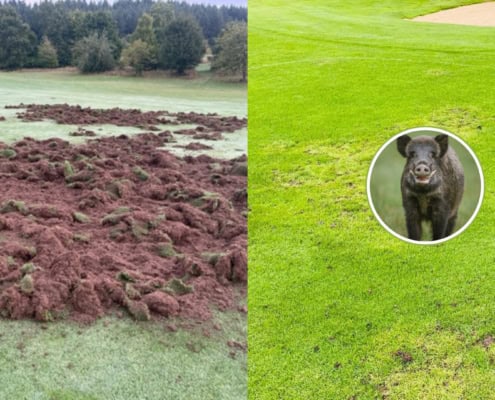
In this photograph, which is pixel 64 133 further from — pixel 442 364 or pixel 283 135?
pixel 442 364

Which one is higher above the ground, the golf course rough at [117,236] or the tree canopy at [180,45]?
the tree canopy at [180,45]

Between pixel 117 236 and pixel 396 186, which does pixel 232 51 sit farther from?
pixel 396 186

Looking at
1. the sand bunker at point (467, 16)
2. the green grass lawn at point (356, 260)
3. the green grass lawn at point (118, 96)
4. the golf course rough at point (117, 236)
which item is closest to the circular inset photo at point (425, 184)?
the green grass lawn at point (356, 260)

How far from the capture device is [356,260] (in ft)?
14.5

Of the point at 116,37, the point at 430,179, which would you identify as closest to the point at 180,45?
the point at 116,37

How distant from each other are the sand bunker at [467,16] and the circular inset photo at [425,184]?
14245 mm

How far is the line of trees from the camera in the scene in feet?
78.0

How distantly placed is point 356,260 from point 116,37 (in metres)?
24.7

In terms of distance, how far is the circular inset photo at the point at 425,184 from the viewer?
2.73 metres

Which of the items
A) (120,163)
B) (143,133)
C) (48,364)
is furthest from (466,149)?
(143,133)

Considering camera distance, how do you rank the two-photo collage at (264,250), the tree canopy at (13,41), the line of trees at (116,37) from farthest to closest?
the tree canopy at (13,41) → the line of trees at (116,37) → the two-photo collage at (264,250)

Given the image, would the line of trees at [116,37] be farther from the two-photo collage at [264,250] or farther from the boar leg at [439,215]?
the boar leg at [439,215]

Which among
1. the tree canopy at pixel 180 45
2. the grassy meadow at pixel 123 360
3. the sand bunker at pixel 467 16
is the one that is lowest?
the grassy meadow at pixel 123 360

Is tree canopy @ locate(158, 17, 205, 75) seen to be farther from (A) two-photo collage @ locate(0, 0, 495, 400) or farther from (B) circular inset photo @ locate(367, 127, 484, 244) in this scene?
(B) circular inset photo @ locate(367, 127, 484, 244)
